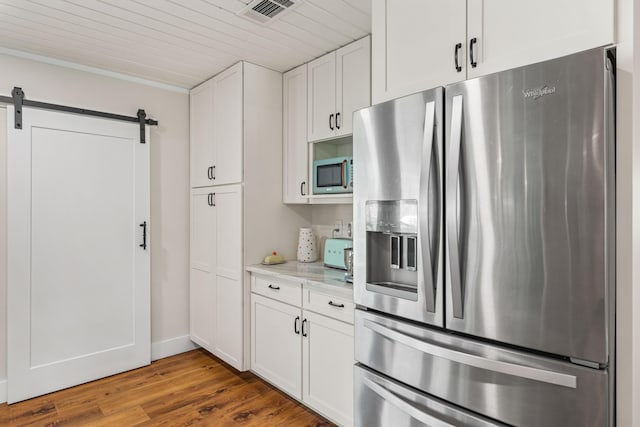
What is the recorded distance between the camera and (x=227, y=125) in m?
3.02

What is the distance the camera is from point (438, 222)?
143cm

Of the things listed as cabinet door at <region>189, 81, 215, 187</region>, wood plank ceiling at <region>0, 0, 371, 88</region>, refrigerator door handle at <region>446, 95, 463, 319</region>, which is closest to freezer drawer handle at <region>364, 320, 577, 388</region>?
refrigerator door handle at <region>446, 95, 463, 319</region>

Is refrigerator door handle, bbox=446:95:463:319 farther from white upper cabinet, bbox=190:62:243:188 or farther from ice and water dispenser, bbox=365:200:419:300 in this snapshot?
white upper cabinet, bbox=190:62:243:188

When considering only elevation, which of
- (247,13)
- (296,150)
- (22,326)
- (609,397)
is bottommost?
(22,326)

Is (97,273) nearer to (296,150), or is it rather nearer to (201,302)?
(201,302)

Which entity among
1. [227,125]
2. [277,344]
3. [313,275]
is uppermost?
[227,125]

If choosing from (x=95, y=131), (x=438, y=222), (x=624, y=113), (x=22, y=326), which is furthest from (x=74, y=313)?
(x=624, y=113)

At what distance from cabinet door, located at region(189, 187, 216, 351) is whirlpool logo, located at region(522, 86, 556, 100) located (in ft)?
→ 8.36

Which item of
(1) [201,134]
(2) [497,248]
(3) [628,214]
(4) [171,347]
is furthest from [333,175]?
(4) [171,347]

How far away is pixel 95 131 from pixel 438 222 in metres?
2.80

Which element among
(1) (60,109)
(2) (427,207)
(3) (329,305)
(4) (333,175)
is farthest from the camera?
(1) (60,109)

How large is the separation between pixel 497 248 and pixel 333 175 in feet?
5.04

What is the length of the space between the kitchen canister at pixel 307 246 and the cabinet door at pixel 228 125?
0.68m

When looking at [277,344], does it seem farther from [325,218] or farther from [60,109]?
[60,109]
